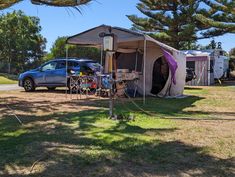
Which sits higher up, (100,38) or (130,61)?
(100,38)

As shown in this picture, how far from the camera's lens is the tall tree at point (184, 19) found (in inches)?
1257

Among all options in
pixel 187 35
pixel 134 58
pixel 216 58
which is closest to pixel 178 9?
pixel 187 35

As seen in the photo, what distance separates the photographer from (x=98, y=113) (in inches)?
388

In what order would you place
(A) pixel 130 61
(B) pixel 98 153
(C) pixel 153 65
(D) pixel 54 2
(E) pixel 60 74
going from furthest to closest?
1. (E) pixel 60 74
2. (A) pixel 130 61
3. (C) pixel 153 65
4. (D) pixel 54 2
5. (B) pixel 98 153

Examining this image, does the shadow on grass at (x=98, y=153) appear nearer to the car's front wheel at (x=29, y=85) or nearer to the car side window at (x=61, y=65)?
the car side window at (x=61, y=65)

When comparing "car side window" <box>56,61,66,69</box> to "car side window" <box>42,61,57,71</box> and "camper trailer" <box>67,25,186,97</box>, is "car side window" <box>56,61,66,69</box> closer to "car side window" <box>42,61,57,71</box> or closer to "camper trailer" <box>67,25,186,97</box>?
"car side window" <box>42,61,57,71</box>

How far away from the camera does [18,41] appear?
45.4 m

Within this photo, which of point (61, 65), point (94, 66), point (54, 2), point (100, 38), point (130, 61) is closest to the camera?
point (54, 2)

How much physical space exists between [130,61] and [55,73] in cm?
324

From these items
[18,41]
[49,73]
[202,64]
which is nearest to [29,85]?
[49,73]

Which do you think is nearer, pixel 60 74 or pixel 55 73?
pixel 60 74

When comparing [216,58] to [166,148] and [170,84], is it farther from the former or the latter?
[166,148]

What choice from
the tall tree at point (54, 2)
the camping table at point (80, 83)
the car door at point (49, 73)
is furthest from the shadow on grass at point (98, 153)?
the car door at point (49, 73)

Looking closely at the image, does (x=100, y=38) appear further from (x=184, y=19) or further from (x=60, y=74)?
(x=184, y=19)
